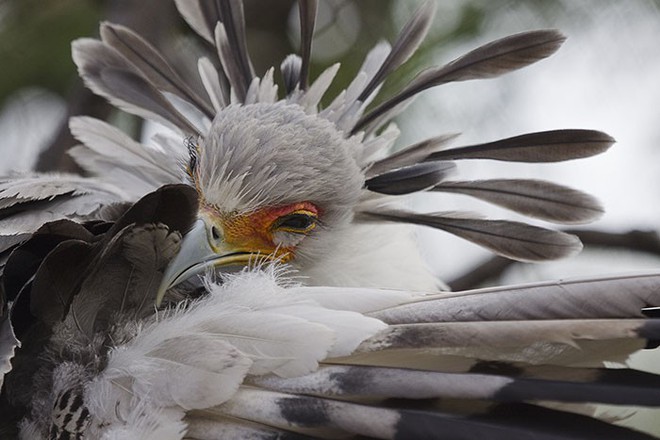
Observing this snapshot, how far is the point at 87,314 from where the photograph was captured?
1084 mm

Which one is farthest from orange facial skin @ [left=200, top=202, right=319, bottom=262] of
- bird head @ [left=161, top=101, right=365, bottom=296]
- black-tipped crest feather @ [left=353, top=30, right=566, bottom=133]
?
black-tipped crest feather @ [left=353, top=30, right=566, bottom=133]

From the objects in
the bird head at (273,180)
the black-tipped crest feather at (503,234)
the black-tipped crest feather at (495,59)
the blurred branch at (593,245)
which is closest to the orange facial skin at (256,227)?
the bird head at (273,180)

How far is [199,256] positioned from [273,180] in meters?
0.26

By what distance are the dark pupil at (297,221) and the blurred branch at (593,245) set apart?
2.37 feet

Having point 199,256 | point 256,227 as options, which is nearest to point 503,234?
point 256,227

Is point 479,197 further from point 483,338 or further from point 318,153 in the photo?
point 483,338

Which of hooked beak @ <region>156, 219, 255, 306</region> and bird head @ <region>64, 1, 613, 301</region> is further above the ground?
bird head @ <region>64, 1, 613, 301</region>

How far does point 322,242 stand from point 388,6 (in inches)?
54.7

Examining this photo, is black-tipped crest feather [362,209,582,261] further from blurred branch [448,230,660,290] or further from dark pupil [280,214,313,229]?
blurred branch [448,230,660,290]

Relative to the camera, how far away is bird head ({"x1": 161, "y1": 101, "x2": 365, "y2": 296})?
4.72ft

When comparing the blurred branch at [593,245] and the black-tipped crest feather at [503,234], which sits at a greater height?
the blurred branch at [593,245]

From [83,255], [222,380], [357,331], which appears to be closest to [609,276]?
[357,331]

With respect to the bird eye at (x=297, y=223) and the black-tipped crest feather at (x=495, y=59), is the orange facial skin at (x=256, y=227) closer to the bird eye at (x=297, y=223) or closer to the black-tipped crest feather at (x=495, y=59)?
the bird eye at (x=297, y=223)

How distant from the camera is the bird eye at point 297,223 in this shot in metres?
1.49
